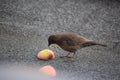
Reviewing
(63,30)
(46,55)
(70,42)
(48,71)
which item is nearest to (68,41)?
(70,42)

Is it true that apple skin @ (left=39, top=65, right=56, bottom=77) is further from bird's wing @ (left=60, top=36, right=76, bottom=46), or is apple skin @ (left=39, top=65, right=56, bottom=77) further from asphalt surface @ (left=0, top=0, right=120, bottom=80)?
bird's wing @ (left=60, top=36, right=76, bottom=46)

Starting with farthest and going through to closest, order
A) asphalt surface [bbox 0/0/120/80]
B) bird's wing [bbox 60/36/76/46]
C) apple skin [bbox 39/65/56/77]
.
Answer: bird's wing [bbox 60/36/76/46] → asphalt surface [bbox 0/0/120/80] → apple skin [bbox 39/65/56/77]

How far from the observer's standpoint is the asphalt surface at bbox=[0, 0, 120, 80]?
5277 millimetres

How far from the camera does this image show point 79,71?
205 inches

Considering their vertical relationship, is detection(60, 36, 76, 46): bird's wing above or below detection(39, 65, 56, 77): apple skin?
above

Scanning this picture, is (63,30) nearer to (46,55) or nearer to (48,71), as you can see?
(46,55)

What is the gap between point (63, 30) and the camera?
265 inches

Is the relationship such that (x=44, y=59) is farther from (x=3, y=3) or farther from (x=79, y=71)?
(x=3, y=3)

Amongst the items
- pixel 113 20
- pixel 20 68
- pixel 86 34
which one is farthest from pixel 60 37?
pixel 113 20

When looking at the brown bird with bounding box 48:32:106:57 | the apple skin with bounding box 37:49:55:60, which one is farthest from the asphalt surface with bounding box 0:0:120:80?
the brown bird with bounding box 48:32:106:57

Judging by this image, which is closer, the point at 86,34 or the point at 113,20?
the point at 86,34

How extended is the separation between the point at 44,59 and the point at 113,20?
220 cm

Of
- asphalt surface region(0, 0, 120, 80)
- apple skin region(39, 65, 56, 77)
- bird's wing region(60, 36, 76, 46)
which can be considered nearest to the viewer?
apple skin region(39, 65, 56, 77)

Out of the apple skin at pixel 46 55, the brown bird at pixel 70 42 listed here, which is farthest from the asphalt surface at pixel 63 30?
the brown bird at pixel 70 42
